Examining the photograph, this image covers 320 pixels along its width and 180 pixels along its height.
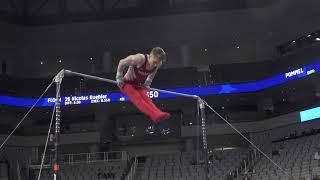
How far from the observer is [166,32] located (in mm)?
32375

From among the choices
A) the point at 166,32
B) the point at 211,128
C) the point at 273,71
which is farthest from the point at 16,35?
the point at 273,71

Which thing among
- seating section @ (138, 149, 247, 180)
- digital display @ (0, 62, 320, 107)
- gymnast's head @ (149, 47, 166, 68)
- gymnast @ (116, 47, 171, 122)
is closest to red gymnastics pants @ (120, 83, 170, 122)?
gymnast @ (116, 47, 171, 122)

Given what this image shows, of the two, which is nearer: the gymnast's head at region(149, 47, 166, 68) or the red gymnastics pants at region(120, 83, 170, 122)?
the gymnast's head at region(149, 47, 166, 68)

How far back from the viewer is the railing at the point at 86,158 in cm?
3112

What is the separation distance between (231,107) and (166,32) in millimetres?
7420

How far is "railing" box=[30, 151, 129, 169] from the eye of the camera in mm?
31120

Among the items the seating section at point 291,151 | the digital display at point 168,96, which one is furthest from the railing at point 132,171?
the seating section at point 291,151

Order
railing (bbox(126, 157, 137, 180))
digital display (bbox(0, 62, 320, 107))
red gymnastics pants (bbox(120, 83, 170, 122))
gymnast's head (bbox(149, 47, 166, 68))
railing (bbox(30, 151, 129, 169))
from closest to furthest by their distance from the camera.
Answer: gymnast's head (bbox(149, 47, 166, 68)), red gymnastics pants (bbox(120, 83, 170, 122)), railing (bbox(126, 157, 137, 180)), digital display (bbox(0, 62, 320, 107)), railing (bbox(30, 151, 129, 169))

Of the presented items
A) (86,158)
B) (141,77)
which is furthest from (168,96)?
(141,77)

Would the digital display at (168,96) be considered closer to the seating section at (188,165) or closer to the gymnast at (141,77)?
the seating section at (188,165)

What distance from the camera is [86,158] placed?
32.9 metres

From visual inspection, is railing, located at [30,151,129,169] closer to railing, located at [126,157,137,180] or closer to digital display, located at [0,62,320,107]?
railing, located at [126,157,137,180]

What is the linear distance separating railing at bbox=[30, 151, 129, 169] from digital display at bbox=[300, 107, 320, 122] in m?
11.6

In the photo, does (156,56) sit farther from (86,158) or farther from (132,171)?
(86,158)
